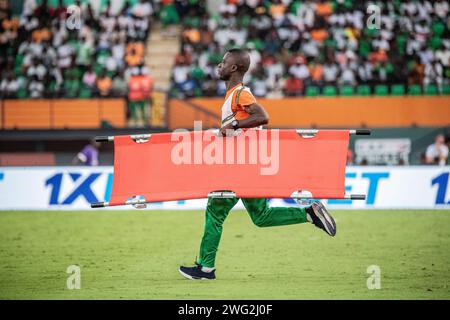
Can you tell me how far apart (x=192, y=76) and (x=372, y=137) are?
569 cm

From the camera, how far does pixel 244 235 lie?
608 inches

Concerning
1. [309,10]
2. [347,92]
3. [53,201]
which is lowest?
[53,201]

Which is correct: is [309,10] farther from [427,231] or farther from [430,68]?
[427,231]

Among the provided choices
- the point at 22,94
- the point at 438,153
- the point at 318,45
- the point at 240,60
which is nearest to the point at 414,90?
the point at 438,153

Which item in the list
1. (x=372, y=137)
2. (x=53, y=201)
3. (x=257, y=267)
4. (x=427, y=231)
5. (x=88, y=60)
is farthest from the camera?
(x=88, y=60)

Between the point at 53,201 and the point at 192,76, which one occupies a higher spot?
the point at 192,76

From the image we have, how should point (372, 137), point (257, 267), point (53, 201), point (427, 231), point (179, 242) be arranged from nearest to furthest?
point (257, 267) → point (179, 242) → point (427, 231) → point (53, 201) → point (372, 137)

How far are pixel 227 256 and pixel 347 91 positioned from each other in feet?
45.4

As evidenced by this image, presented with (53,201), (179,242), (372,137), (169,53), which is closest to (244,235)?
(179,242)

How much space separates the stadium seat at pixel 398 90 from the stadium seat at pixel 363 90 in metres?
0.67

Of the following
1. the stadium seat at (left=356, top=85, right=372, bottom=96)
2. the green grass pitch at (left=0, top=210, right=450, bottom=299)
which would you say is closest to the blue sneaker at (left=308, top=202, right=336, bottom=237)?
the green grass pitch at (left=0, top=210, right=450, bottom=299)

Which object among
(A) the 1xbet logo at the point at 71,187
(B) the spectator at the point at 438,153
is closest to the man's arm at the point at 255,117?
(A) the 1xbet logo at the point at 71,187

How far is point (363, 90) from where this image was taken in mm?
25750

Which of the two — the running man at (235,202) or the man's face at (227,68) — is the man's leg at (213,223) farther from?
the man's face at (227,68)
